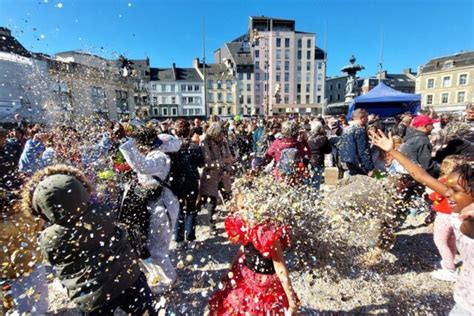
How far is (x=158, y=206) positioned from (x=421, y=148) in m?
3.60

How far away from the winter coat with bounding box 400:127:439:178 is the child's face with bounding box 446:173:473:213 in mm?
2291

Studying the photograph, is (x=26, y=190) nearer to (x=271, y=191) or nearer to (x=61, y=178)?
(x=61, y=178)

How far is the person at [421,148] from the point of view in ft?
11.7

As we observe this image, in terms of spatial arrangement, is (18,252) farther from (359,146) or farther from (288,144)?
(359,146)

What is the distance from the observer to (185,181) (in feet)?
11.3

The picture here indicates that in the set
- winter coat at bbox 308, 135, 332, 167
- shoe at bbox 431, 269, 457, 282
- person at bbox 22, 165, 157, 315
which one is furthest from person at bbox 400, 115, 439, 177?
person at bbox 22, 165, 157, 315

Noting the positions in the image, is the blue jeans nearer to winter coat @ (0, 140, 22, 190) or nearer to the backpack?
the backpack

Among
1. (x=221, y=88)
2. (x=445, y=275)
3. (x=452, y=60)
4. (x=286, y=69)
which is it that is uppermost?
(x=286, y=69)

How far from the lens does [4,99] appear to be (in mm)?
14750

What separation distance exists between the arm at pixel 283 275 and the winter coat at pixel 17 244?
195 centimetres

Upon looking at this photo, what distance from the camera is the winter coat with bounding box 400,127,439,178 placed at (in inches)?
141

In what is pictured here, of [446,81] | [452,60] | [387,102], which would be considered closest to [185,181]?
[387,102]

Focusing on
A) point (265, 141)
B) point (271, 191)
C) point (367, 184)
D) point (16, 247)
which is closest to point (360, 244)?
point (367, 184)

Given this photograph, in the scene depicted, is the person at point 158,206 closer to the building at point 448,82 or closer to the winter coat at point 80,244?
the winter coat at point 80,244
